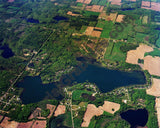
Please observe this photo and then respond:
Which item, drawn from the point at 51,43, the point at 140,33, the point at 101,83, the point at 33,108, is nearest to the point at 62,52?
the point at 51,43

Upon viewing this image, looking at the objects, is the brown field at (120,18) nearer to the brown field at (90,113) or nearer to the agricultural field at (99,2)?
the agricultural field at (99,2)

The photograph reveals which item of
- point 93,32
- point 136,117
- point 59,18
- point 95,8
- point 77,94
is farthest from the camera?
point 95,8

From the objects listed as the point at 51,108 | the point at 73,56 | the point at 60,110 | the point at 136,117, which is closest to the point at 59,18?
the point at 73,56

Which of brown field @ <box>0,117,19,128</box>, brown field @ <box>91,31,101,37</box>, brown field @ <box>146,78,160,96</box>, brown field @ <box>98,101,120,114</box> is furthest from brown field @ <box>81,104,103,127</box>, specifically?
brown field @ <box>91,31,101,37</box>

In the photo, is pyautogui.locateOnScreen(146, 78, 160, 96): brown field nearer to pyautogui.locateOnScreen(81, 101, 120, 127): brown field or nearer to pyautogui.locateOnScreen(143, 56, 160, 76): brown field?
pyautogui.locateOnScreen(143, 56, 160, 76): brown field

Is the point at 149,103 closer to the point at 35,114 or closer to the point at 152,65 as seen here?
the point at 152,65

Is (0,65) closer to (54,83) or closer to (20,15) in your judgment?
(54,83)
